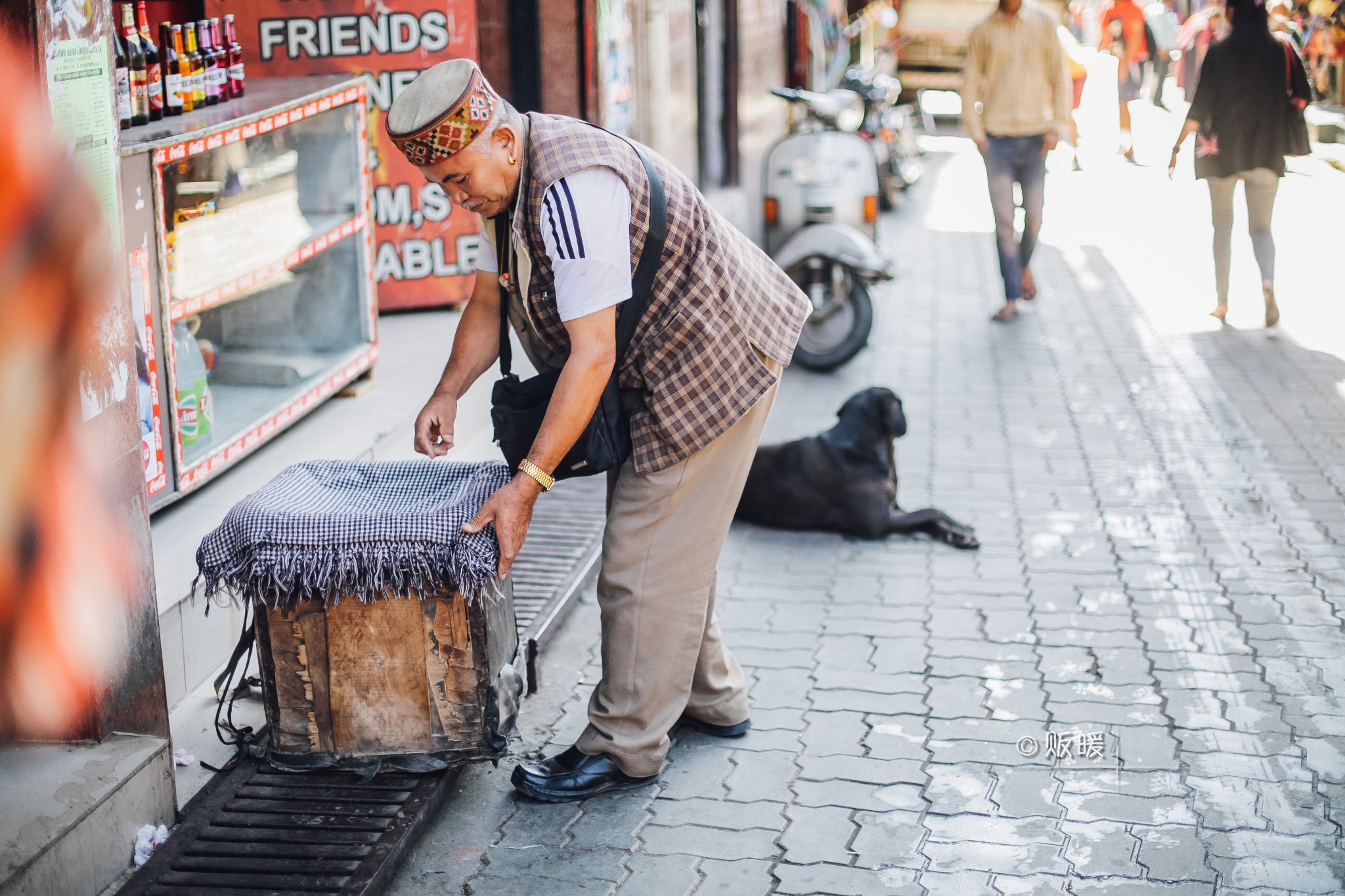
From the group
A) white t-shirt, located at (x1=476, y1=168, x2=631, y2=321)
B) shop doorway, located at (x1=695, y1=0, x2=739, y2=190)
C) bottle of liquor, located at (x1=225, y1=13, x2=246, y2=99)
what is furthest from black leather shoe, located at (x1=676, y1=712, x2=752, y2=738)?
shop doorway, located at (x1=695, y1=0, x2=739, y2=190)

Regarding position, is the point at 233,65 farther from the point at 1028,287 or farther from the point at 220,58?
the point at 1028,287

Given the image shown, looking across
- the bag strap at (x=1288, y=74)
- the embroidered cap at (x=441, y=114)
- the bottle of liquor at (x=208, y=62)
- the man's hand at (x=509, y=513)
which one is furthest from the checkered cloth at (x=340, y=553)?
the bag strap at (x=1288, y=74)

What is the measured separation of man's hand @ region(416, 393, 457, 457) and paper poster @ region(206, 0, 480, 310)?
269cm

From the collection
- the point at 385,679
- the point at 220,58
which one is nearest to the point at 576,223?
the point at 385,679

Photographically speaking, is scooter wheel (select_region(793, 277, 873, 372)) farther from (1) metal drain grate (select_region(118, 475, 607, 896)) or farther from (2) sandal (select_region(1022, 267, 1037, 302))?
(1) metal drain grate (select_region(118, 475, 607, 896))

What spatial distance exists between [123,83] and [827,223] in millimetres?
4460

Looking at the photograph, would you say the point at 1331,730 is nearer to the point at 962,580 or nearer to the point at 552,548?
the point at 962,580

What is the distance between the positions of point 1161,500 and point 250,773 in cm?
377

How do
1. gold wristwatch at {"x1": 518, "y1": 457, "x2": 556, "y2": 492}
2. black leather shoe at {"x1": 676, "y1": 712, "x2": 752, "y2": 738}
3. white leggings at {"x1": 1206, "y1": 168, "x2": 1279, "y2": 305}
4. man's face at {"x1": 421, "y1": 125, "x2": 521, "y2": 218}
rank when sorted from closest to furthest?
man's face at {"x1": 421, "y1": 125, "x2": 521, "y2": 218}, gold wristwatch at {"x1": 518, "y1": 457, "x2": 556, "y2": 492}, black leather shoe at {"x1": 676, "y1": 712, "x2": 752, "y2": 738}, white leggings at {"x1": 1206, "y1": 168, "x2": 1279, "y2": 305}

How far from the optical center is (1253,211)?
25.8 ft

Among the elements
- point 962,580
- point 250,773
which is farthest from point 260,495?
point 962,580

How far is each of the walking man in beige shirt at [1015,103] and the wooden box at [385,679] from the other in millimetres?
5943

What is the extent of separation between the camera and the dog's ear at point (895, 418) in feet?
16.8

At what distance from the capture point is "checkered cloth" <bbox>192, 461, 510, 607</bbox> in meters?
3.03
